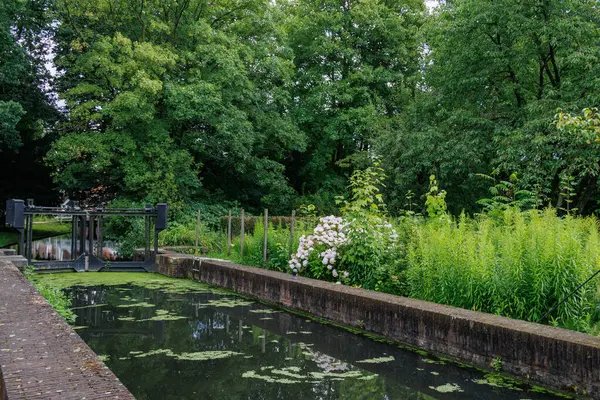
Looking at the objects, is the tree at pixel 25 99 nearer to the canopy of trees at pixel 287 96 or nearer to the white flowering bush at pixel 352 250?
the canopy of trees at pixel 287 96

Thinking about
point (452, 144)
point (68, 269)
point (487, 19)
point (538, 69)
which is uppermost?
point (487, 19)

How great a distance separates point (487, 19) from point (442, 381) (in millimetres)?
Result: 16672

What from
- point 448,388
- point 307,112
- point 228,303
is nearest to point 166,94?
point 307,112

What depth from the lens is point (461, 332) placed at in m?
6.01

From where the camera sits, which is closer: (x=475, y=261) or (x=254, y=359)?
(x=254, y=359)

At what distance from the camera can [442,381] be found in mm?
5328

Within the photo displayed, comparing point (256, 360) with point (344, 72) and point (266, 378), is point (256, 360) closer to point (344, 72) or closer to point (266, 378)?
point (266, 378)

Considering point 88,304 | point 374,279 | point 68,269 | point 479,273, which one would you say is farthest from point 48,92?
point 479,273

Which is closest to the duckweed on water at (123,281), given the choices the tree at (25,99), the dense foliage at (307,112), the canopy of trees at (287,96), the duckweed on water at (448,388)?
the dense foliage at (307,112)

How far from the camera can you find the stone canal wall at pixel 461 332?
16.2 feet

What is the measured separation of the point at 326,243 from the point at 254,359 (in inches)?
144

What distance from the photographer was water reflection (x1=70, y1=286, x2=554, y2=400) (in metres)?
5.01

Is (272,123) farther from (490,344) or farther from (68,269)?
(490,344)

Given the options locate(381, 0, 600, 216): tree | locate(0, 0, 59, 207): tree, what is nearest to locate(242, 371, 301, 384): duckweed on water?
locate(381, 0, 600, 216): tree
